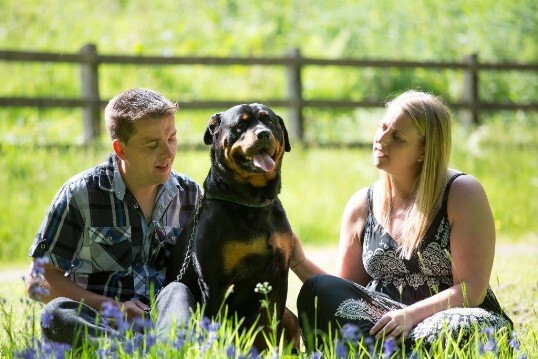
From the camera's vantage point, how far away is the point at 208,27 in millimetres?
16766

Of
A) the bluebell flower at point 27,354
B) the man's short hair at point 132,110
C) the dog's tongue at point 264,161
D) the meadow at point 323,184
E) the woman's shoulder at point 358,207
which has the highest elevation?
the man's short hair at point 132,110

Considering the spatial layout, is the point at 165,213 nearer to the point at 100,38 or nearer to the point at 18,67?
the point at 18,67

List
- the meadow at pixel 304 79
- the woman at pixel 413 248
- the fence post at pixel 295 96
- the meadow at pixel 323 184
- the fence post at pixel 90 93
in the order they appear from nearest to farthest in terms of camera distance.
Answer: the woman at pixel 413 248 → the meadow at pixel 323 184 → the meadow at pixel 304 79 → the fence post at pixel 90 93 → the fence post at pixel 295 96

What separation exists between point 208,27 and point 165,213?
12950mm

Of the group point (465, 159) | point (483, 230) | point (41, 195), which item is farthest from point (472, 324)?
point (465, 159)

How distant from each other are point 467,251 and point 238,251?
964 mm

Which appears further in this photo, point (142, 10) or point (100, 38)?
point (142, 10)

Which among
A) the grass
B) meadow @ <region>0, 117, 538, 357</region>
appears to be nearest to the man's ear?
the grass

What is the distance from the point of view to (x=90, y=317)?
11.8 feet

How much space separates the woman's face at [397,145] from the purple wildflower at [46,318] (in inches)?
60.1

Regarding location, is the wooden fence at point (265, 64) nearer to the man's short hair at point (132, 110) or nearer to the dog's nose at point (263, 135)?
the man's short hair at point (132, 110)

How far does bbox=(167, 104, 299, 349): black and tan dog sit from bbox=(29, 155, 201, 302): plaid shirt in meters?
0.18

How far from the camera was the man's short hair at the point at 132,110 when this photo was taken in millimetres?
3910

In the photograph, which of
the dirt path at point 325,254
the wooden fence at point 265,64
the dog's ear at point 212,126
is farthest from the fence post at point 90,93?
the dog's ear at point 212,126
